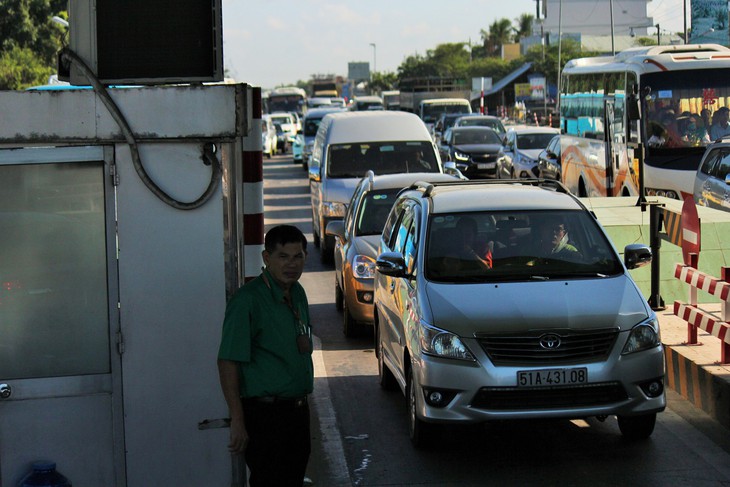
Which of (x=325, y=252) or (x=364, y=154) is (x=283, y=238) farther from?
(x=364, y=154)

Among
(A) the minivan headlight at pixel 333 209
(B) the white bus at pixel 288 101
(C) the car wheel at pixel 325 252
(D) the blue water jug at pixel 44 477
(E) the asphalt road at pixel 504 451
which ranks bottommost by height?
(E) the asphalt road at pixel 504 451

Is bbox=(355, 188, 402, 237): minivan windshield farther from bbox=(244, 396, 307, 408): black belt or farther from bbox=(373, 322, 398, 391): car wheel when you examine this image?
bbox=(244, 396, 307, 408): black belt

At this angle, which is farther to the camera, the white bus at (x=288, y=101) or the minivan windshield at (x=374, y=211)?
the white bus at (x=288, y=101)

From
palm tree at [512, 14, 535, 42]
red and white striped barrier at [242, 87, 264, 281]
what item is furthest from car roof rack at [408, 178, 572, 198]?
palm tree at [512, 14, 535, 42]

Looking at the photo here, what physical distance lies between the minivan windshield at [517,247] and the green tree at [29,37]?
174ft

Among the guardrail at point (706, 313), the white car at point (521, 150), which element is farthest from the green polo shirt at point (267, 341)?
the white car at point (521, 150)

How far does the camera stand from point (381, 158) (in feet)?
64.9

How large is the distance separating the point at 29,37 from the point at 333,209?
159ft

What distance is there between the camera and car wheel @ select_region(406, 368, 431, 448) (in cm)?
824

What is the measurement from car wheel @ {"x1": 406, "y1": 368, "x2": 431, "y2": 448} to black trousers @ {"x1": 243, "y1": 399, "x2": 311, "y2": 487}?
278 centimetres

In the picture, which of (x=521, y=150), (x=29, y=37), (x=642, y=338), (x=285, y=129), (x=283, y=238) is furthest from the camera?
(x=29, y=37)

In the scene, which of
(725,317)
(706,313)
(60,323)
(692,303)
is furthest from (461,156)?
(60,323)

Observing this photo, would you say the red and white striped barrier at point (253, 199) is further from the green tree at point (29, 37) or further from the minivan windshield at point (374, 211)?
the green tree at point (29, 37)

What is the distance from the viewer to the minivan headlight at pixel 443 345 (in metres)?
7.80
